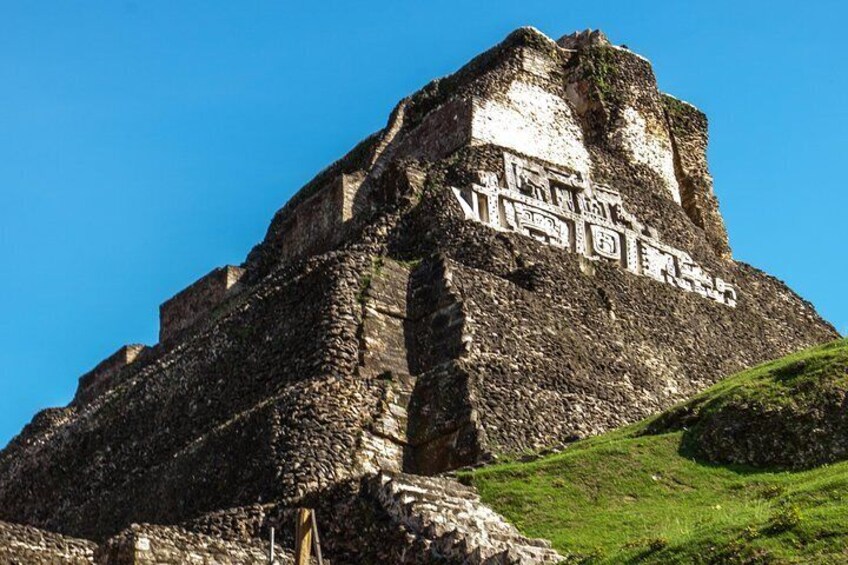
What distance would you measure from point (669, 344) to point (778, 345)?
4655 millimetres

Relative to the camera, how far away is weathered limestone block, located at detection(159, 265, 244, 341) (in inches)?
1582

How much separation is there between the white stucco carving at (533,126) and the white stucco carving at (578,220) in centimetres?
134

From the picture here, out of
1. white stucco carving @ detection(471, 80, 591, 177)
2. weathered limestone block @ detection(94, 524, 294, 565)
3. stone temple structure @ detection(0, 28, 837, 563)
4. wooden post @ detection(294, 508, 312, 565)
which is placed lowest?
wooden post @ detection(294, 508, 312, 565)

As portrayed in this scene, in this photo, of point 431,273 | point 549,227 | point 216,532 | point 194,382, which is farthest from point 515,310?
point 216,532

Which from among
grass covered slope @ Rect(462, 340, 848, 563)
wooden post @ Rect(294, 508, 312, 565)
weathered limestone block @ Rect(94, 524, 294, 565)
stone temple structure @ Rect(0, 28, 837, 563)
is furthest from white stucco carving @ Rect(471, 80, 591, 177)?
wooden post @ Rect(294, 508, 312, 565)

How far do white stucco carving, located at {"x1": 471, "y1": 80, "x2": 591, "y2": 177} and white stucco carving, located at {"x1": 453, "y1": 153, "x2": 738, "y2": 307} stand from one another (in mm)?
1341

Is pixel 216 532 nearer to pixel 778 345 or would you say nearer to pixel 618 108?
pixel 778 345

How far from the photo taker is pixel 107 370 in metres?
40.9

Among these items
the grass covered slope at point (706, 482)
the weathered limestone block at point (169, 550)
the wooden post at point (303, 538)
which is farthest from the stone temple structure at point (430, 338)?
the wooden post at point (303, 538)

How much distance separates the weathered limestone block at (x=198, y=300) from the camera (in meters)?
40.2

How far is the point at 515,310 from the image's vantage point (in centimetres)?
2919

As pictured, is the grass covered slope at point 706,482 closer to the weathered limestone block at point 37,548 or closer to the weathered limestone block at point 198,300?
the weathered limestone block at point 37,548

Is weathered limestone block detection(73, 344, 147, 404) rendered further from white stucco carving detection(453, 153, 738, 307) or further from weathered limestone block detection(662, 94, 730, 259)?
weathered limestone block detection(662, 94, 730, 259)

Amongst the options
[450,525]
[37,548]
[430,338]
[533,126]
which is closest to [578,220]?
[533,126]
